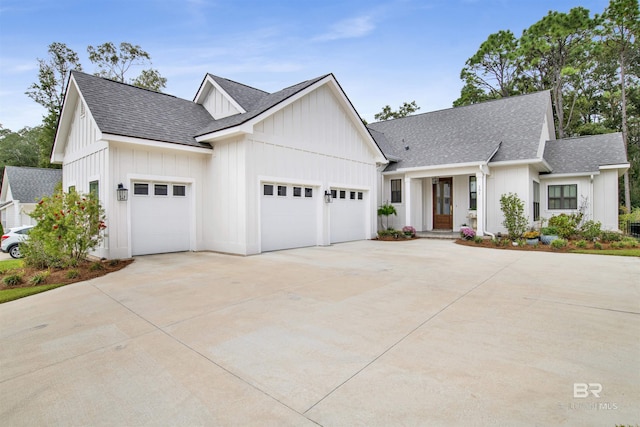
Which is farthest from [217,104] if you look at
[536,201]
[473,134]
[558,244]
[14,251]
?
[536,201]

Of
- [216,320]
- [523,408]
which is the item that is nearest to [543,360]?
[523,408]

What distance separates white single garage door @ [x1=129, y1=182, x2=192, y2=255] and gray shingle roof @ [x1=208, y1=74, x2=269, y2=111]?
3.77 metres

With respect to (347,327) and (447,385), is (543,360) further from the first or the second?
(347,327)

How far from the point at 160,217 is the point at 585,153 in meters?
19.2

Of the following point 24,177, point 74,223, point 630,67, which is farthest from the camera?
point 630,67

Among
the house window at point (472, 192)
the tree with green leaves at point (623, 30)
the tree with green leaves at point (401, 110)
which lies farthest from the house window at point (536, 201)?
the tree with green leaves at point (401, 110)

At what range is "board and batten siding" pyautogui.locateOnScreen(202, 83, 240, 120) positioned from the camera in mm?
12047

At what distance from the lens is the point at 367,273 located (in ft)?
23.1

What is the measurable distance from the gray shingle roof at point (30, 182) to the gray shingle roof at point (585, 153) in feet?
105

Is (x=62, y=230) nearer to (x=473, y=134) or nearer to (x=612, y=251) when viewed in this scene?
(x=612, y=251)

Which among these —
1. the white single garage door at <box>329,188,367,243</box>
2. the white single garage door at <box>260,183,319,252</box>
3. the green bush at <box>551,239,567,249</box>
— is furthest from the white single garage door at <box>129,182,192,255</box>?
the green bush at <box>551,239,567,249</box>

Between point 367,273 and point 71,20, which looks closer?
point 367,273

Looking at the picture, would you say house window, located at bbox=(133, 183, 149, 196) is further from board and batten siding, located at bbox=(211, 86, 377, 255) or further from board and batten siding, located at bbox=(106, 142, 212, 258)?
board and batten siding, located at bbox=(211, 86, 377, 255)

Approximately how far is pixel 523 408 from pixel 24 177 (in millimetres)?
31375
